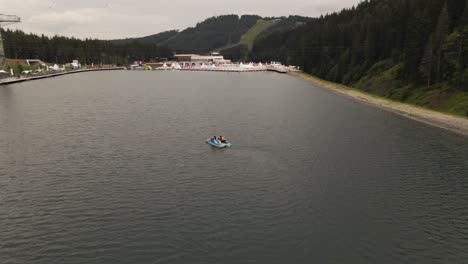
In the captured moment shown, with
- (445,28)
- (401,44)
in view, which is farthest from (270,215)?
(401,44)

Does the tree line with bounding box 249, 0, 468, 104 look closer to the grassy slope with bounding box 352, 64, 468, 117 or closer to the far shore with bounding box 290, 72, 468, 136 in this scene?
the grassy slope with bounding box 352, 64, 468, 117

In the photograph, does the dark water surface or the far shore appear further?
the far shore

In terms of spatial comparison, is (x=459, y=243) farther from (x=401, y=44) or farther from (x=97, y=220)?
(x=401, y=44)

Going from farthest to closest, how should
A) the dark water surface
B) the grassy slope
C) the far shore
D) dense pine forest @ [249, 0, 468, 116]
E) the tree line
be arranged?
the tree line < dense pine forest @ [249, 0, 468, 116] < the grassy slope < the far shore < the dark water surface

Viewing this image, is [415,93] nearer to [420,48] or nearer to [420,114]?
[420,48]

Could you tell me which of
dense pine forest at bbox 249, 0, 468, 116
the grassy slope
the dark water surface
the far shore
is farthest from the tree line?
the dark water surface

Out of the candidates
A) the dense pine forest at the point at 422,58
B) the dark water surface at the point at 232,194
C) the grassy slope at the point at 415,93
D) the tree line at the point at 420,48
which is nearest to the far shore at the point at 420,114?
the grassy slope at the point at 415,93

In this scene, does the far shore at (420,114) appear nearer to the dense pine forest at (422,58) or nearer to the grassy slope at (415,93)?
the grassy slope at (415,93)

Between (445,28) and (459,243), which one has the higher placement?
(445,28)

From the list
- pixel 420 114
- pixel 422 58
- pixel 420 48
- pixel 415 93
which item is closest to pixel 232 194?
pixel 420 114
